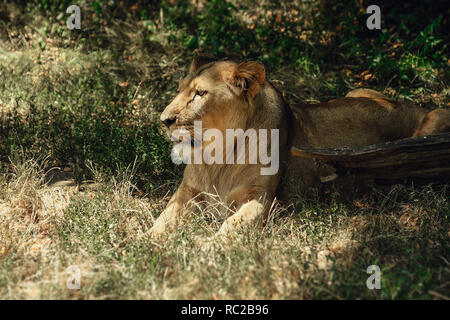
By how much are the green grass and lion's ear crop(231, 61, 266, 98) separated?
96 centimetres

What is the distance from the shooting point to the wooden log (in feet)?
14.3

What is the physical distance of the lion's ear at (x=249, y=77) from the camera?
4.35m

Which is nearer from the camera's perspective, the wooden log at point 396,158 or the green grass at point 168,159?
the green grass at point 168,159

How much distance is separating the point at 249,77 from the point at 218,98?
28 centimetres

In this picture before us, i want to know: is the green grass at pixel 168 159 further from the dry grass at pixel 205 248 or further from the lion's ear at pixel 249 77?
the lion's ear at pixel 249 77

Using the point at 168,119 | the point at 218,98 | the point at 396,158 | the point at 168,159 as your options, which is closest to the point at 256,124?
the point at 218,98

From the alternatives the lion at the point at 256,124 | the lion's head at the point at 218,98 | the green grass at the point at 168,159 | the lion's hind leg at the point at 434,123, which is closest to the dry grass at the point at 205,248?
the green grass at the point at 168,159

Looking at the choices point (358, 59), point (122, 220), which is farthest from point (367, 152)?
point (358, 59)

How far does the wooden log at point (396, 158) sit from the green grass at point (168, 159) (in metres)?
0.19

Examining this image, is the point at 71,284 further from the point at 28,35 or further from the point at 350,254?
the point at 28,35

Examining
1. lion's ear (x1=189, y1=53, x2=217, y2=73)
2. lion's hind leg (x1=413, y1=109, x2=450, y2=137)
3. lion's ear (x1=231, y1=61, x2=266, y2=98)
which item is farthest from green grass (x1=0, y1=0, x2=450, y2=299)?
lion's ear (x1=189, y1=53, x2=217, y2=73)

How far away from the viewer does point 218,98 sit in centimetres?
441

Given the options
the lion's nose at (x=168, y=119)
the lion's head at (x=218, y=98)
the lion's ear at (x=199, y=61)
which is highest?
the lion's ear at (x=199, y=61)

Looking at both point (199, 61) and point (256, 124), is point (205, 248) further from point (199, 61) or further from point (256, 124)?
point (199, 61)
